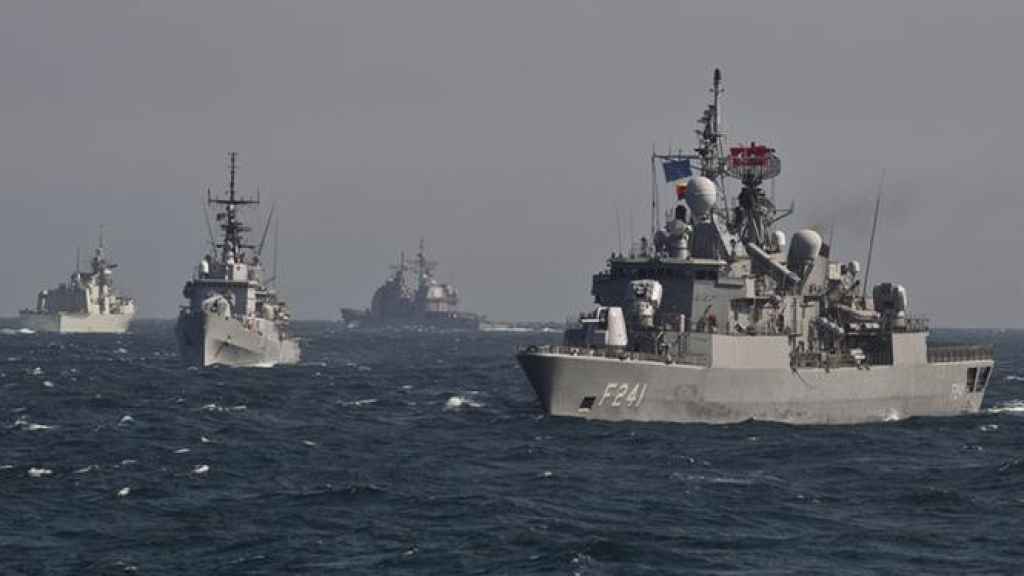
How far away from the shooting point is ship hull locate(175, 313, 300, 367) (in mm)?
87688

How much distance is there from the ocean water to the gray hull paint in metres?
0.82

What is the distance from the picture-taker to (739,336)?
46.3 metres

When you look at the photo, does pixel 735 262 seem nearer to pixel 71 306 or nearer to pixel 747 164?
pixel 747 164

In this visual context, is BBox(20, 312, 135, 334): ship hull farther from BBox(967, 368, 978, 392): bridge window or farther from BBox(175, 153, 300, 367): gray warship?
BBox(967, 368, 978, 392): bridge window

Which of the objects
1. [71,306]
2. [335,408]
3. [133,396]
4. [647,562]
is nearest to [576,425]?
[335,408]

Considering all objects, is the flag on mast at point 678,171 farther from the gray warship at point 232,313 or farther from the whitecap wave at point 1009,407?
the gray warship at point 232,313

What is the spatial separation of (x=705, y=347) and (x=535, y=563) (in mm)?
21649

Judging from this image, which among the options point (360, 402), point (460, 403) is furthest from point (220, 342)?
point (460, 403)

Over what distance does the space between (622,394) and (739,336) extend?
445 centimetres

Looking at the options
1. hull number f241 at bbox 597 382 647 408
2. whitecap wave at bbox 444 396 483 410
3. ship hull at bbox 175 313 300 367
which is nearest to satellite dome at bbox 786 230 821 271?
hull number f241 at bbox 597 382 647 408

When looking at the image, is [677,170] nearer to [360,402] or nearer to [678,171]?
[678,171]

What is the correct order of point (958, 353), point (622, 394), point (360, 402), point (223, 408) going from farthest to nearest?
1. point (360, 402)
2. point (958, 353)
3. point (223, 408)
4. point (622, 394)

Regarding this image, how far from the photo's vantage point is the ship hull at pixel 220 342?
87.7m

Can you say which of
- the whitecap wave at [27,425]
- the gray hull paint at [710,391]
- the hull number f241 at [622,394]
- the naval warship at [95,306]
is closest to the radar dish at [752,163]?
the gray hull paint at [710,391]
